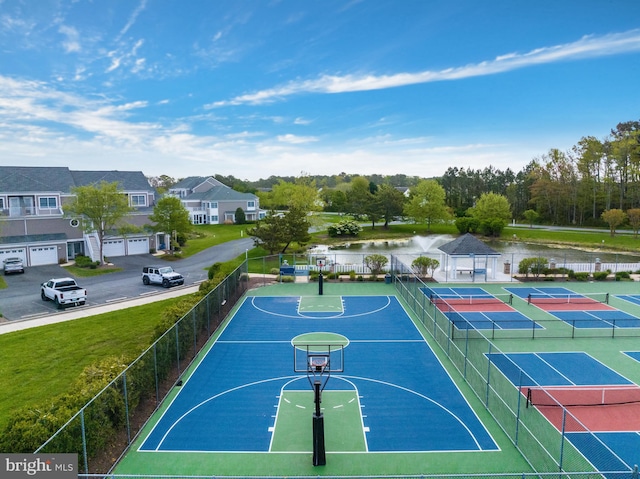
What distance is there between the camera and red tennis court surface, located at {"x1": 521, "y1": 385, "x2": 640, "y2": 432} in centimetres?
1303

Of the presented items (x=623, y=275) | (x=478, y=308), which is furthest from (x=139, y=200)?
(x=623, y=275)

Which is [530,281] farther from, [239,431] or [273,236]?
[239,431]

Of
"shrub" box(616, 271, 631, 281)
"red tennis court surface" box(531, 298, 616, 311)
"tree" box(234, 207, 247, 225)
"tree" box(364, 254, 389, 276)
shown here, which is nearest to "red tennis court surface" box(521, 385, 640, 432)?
"red tennis court surface" box(531, 298, 616, 311)

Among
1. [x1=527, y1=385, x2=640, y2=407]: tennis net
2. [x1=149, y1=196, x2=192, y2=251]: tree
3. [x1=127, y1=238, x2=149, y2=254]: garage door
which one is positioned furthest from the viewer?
[x1=127, y1=238, x2=149, y2=254]: garage door

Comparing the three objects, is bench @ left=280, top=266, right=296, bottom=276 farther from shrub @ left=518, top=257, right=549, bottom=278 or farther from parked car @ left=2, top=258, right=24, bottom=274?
parked car @ left=2, top=258, right=24, bottom=274

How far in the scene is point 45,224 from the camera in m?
41.7

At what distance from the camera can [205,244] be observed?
2154 inches

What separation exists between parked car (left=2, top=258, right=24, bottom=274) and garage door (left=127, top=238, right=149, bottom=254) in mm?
10384

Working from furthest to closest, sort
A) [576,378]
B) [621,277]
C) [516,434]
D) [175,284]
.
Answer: [621,277] → [175,284] → [576,378] → [516,434]

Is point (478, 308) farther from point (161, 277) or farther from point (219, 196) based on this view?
point (219, 196)

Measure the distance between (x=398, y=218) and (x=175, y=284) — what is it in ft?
190

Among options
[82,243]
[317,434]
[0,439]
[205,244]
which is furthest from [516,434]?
[205,244]

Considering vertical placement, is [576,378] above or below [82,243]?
below

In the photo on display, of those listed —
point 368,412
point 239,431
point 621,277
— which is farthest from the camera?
point 621,277
